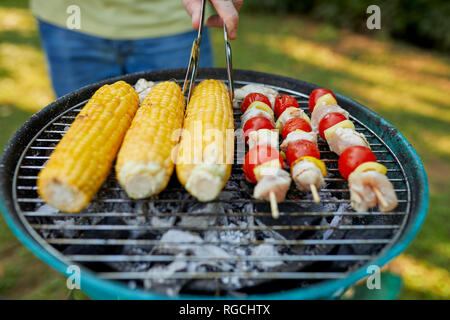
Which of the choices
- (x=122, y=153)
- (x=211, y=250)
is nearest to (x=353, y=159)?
(x=211, y=250)

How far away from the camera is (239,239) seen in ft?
7.32

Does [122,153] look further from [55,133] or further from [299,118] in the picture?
[299,118]

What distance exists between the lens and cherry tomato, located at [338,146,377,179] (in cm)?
252

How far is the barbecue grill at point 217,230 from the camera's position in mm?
1906

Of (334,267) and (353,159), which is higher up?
(353,159)

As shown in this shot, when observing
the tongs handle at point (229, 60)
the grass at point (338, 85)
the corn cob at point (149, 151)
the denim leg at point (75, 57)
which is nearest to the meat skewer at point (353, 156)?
the tongs handle at point (229, 60)

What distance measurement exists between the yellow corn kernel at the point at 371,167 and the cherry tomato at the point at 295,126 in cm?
62

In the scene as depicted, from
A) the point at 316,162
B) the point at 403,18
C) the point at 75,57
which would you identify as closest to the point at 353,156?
the point at 316,162

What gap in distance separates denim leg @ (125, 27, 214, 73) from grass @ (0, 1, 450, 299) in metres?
2.77

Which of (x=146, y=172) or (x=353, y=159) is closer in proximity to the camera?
(x=146, y=172)

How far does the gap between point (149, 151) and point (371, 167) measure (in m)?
1.52

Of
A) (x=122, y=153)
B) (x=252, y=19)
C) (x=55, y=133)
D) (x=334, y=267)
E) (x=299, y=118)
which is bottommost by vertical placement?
(x=334, y=267)

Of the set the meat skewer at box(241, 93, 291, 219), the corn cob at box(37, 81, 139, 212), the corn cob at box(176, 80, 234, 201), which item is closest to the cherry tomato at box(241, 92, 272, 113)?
the meat skewer at box(241, 93, 291, 219)
